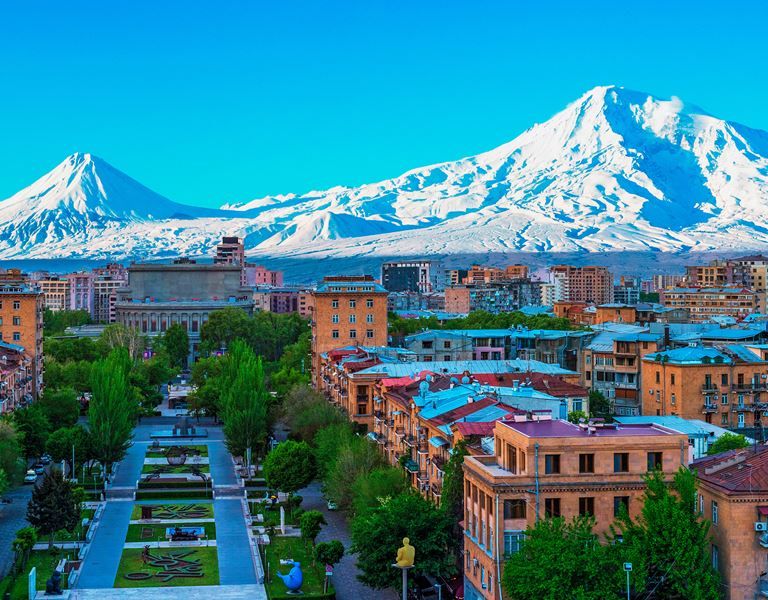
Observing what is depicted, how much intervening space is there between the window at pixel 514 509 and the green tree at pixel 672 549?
10.1 feet

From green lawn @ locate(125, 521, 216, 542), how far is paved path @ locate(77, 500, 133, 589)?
1.00 ft

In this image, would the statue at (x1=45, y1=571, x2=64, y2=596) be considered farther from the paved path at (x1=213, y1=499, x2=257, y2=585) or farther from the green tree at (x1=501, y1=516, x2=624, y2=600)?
the green tree at (x1=501, y1=516, x2=624, y2=600)

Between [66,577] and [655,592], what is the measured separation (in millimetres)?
21083

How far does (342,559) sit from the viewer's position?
47375mm

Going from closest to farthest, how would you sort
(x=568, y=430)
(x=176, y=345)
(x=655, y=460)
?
(x=655, y=460) < (x=568, y=430) < (x=176, y=345)

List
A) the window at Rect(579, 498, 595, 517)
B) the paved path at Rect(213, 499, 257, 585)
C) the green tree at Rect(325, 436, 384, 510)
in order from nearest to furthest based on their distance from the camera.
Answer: the window at Rect(579, 498, 595, 517) < the paved path at Rect(213, 499, 257, 585) < the green tree at Rect(325, 436, 384, 510)

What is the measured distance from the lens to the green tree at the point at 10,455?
5562 cm

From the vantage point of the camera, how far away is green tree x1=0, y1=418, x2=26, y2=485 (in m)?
55.6

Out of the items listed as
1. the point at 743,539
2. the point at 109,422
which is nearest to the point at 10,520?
the point at 109,422

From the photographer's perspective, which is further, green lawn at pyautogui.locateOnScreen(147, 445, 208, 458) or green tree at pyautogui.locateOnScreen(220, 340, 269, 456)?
green lawn at pyautogui.locateOnScreen(147, 445, 208, 458)

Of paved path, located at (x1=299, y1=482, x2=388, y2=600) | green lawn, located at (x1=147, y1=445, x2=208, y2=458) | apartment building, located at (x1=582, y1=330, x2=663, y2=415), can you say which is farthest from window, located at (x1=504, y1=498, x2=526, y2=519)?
green lawn, located at (x1=147, y1=445, x2=208, y2=458)

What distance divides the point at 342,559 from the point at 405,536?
8.69 meters

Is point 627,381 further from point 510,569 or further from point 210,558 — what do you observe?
point 510,569

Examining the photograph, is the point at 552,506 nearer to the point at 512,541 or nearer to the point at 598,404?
the point at 512,541
